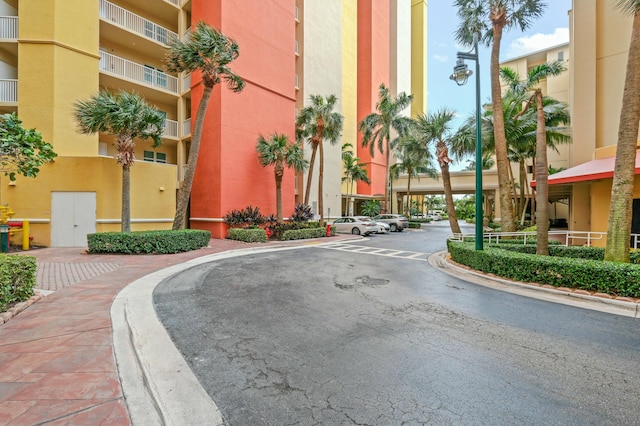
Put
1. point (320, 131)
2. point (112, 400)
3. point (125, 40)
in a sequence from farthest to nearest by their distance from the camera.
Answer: point (320, 131) < point (125, 40) < point (112, 400)

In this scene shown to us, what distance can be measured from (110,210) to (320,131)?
13959mm

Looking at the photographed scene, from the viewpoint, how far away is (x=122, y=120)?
12.0 meters

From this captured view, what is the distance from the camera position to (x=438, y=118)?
15.6 m

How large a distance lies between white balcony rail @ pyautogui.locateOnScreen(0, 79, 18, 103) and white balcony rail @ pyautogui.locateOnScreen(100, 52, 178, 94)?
4068 millimetres

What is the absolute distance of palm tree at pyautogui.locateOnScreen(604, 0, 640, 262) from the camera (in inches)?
264

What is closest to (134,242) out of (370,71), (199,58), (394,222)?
(199,58)

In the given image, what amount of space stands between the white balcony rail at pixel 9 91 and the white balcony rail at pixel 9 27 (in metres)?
2.31

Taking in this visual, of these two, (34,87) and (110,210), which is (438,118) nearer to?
(110,210)

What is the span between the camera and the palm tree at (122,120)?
12.0 metres

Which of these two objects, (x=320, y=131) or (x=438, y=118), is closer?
(x=438, y=118)

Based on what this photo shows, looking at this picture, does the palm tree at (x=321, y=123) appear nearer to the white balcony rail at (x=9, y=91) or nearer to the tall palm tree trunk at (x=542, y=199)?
the tall palm tree trunk at (x=542, y=199)

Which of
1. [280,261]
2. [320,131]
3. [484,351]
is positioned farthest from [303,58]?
[484,351]

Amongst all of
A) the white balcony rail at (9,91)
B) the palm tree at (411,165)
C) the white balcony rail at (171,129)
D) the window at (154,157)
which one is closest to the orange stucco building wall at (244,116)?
the white balcony rail at (171,129)

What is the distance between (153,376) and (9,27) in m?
21.4
